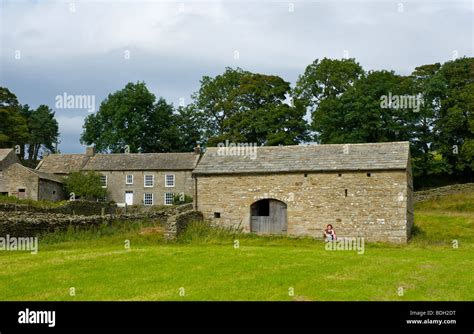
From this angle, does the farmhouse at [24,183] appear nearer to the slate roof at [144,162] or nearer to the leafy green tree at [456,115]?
the slate roof at [144,162]

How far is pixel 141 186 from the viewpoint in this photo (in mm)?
55969

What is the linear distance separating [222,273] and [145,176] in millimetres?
40885

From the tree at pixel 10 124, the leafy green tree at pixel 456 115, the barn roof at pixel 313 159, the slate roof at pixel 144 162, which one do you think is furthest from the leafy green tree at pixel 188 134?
the barn roof at pixel 313 159

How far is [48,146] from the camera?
87.6 metres

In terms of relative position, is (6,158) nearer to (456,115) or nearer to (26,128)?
(26,128)

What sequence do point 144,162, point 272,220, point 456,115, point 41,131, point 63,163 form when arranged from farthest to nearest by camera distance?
point 41,131 → point 63,163 → point 144,162 → point 456,115 → point 272,220

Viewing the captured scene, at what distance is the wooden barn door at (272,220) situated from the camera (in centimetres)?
3080

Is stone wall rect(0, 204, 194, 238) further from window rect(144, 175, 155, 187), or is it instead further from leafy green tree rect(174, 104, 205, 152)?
leafy green tree rect(174, 104, 205, 152)

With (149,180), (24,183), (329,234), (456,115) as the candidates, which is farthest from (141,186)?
(329,234)

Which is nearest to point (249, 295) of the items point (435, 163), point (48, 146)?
Result: point (435, 163)

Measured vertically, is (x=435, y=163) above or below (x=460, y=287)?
above

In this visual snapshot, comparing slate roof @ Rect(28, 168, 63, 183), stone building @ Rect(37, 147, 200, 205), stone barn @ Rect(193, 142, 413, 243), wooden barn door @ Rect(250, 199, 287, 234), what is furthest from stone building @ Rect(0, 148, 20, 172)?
wooden barn door @ Rect(250, 199, 287, 234)
